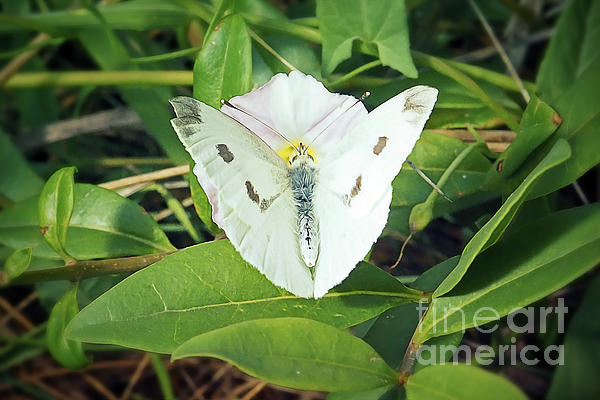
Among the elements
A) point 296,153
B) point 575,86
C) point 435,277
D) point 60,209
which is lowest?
point 435,277

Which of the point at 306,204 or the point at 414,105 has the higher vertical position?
the point at 414,105

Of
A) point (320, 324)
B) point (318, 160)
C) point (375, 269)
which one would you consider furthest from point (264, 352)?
point (318, 160)

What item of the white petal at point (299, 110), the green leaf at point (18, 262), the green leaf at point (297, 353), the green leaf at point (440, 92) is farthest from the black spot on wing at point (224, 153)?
the green leaf at point (440, 92)

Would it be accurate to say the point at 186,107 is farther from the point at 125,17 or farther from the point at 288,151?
the point at 125,17

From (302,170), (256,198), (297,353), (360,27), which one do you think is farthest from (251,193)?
(360,27)

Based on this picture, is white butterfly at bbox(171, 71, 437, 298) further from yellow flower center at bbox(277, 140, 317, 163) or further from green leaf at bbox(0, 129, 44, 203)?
green leaf at bbox(0, 129, 44, 203)

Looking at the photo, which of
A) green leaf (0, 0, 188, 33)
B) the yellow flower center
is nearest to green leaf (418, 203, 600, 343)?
the yellow flower center

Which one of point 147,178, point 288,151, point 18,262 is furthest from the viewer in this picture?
point 147,178
